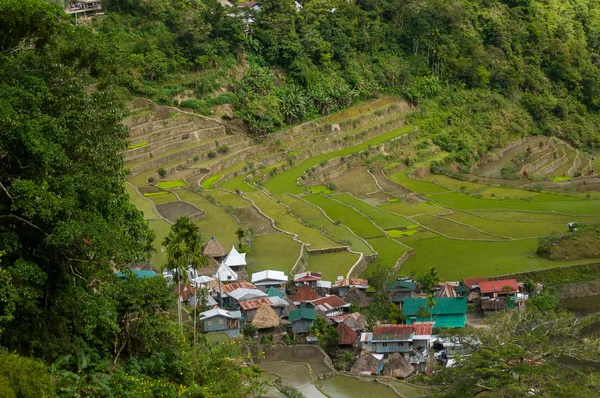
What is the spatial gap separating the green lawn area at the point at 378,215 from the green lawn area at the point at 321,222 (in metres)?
2.57

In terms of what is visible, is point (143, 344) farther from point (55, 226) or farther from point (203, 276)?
point (203, 276)

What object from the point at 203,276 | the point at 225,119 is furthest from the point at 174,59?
the point at 203,276

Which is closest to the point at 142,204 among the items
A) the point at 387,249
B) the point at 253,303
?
the point at 387,249

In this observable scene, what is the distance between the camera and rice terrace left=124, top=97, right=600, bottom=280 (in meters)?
39.5

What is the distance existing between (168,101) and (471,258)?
2476 cm

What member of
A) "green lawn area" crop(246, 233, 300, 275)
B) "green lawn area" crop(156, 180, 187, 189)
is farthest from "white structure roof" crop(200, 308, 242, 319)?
"green lawn area" crop(156, 180, 187, 189)

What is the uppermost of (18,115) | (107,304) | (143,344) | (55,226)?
(18,115)

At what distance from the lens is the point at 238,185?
49.9 m

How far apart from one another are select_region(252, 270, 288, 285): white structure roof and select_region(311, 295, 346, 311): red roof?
2.10 meters

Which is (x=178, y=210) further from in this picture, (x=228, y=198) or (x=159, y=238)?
(x=159, y=238)

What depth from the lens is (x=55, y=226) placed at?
55.3 ft

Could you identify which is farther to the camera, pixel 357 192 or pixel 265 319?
pixel 357 192

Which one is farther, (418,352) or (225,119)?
(225,119)

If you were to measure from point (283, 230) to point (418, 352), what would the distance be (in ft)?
45.2
